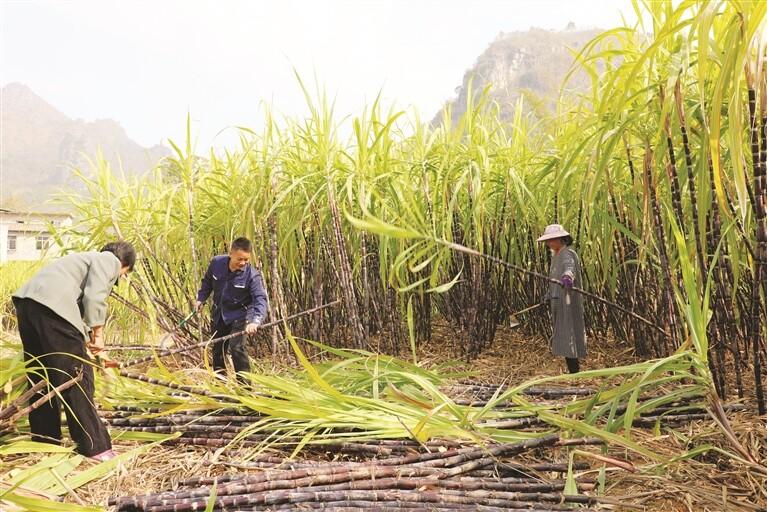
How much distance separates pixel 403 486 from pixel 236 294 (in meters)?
1.88

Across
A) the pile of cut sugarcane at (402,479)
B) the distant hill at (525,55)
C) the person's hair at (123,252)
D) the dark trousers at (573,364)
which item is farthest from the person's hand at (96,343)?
the distant hill at (525,55)

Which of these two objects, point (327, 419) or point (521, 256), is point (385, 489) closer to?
point (327, 419)

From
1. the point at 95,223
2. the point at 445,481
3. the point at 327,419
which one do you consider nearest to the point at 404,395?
the point at 327,419

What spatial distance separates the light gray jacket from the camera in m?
2.05

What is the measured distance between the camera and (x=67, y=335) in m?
2.06

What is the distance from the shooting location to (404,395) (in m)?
1.90

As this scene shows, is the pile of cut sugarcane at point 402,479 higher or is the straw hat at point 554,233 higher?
the straw hat at point 554,233

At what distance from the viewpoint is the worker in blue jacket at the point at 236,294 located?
9.66 feet

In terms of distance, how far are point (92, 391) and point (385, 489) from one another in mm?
1233

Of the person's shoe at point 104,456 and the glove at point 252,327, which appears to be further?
the glove at point 252,327

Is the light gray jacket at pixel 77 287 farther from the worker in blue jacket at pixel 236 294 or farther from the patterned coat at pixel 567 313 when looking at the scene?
the patterned coat at pixel 567 313

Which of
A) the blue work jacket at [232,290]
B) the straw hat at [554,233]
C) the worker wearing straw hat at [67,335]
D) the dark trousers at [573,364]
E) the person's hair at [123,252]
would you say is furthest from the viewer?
the blue work jacket at [232,290]

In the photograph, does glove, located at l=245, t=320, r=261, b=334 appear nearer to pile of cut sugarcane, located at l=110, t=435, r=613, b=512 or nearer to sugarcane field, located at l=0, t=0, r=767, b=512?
sugarcane field, located at l=0, t=0, r=767, b=512

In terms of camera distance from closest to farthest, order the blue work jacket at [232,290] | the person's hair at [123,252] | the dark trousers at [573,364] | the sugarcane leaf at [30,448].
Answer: the sugarcane leaf at [30,448] → the person's hair at [123,252] → the dark trousers at [573,364] → the blue work jacket at [232,290]
